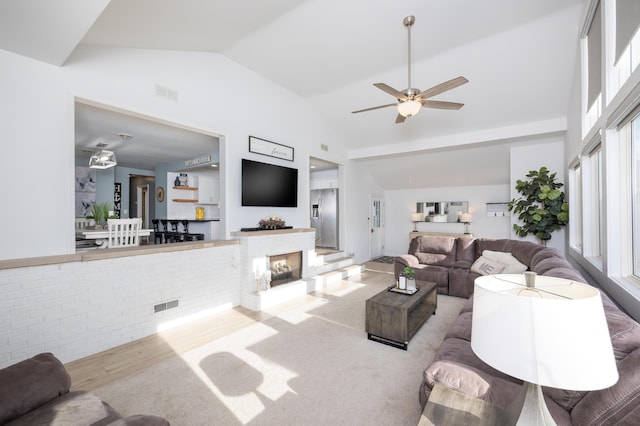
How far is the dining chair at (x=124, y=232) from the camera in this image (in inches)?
157

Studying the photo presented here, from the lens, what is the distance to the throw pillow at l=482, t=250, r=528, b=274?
13.2 ft

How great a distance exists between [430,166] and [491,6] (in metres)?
4.04

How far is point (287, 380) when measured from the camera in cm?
234

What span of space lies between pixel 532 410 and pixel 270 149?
4573mm

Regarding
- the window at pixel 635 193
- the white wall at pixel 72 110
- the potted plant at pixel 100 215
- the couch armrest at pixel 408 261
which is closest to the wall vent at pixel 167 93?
the white wall at pixel 72 110

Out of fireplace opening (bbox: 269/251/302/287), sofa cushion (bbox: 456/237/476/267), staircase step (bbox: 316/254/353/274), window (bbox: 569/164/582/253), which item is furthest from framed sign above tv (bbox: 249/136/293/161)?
window (bbox: 569/164/582/253)

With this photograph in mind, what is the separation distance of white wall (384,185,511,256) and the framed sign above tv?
15.0 feet

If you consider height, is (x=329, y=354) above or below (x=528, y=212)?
below

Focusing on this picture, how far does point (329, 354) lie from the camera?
2768 mm

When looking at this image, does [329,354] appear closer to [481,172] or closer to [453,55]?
[453,55]

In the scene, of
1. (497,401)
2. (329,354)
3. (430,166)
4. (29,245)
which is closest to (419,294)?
(329,354)

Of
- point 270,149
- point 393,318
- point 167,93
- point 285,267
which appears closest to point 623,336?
point 393,318

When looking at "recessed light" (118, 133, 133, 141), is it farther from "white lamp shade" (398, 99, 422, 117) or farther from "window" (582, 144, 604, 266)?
"window" (582, 144, 604, 266)

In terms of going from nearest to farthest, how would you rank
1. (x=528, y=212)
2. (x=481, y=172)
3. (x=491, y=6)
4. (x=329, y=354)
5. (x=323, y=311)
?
(x=329, y=354), (x=491, y=6), (x=323, y=311), (x=528, y=212), (x=481, y=172)
